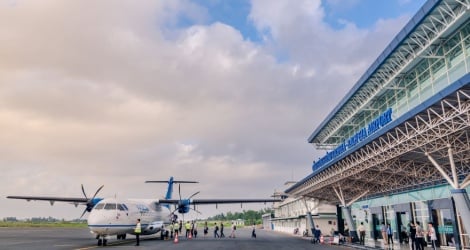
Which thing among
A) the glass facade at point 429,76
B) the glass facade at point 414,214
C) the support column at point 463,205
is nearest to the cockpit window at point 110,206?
the support column at point 463,205

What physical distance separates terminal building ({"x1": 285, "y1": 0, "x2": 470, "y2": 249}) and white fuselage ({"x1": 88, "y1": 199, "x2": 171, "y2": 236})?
16.8 m

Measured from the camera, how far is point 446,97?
570 inches

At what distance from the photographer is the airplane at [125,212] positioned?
995 inches

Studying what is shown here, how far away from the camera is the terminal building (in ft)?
55.6

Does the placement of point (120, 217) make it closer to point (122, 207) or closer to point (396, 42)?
point (122, 207)

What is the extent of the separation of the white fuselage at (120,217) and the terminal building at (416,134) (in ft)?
55.2

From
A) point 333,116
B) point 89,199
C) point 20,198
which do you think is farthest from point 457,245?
point 20,198

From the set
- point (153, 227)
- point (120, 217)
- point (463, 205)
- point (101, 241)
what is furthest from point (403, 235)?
point (101, 241)

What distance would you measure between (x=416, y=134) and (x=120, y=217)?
21.0 m

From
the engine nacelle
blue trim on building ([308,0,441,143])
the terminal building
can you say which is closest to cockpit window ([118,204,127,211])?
the engine nacelle

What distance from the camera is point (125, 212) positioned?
28344 millimetres

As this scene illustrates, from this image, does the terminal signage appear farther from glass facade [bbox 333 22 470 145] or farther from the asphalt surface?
the asphalt surface

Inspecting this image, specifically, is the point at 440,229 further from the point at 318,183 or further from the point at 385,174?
the point at 318,183

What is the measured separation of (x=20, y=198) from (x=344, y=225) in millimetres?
40664
